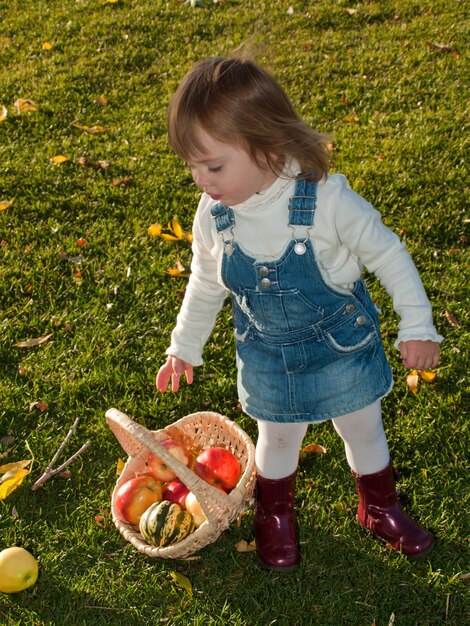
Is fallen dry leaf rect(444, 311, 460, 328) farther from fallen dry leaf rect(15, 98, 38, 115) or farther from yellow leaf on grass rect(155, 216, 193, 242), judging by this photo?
fallen dry leaf rect(15, 98, 38, 115)

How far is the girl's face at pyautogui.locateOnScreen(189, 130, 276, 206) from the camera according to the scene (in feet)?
7.89

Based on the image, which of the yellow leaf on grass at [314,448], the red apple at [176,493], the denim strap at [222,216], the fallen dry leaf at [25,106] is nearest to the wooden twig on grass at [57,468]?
the red apple at [176,493]

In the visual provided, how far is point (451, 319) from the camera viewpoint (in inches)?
158

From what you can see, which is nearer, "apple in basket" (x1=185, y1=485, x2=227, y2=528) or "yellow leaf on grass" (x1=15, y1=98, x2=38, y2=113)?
"apple in basket" (x1=185, y1=485, x2=227, y2=528)

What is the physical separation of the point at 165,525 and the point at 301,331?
1.01m

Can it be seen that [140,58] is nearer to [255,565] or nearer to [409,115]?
[409,115]

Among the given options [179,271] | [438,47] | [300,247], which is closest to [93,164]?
[179,271]

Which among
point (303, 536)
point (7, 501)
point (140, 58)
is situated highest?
point (140, 58)

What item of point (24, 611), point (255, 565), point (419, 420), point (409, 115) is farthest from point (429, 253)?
point (24, 611)

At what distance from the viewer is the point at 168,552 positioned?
116 inches

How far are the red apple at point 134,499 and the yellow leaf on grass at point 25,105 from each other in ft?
13.7

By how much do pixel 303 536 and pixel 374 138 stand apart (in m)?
3.29

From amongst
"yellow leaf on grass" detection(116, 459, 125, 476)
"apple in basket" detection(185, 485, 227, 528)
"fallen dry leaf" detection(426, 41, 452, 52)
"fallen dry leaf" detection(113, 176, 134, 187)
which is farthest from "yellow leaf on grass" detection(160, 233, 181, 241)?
"fallen dry leaf" detection(426, 41, 452, 52)

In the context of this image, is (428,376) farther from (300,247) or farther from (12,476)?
(12,476)
